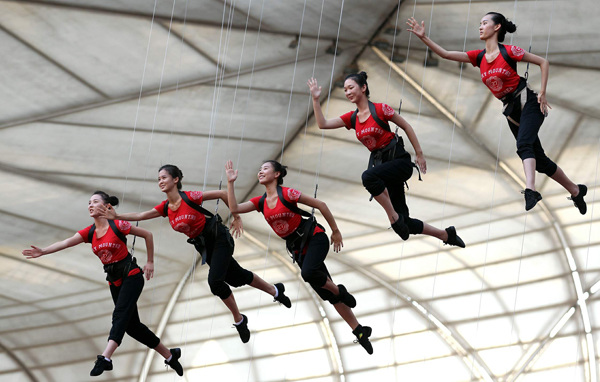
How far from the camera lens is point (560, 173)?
11156 millimetres

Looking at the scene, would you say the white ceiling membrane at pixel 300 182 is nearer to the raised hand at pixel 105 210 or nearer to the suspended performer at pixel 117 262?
the suspended performer at pixel 117 262

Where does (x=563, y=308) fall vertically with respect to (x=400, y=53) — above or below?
below

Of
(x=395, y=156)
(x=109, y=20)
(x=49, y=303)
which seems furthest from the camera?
(x=49, y=303)

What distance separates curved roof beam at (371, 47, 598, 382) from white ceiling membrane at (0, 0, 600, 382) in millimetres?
31

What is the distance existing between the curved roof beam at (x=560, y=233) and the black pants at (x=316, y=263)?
19.8ft

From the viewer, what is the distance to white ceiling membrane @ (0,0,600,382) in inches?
619

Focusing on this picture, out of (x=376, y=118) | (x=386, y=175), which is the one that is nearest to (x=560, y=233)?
(x=386, y=175)

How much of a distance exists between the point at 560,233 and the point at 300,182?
4256 millimetres

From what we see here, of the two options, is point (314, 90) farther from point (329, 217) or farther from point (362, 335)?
point (362, 335)

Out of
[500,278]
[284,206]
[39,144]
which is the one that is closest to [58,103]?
[39,144]

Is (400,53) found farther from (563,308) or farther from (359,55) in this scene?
(563,308)

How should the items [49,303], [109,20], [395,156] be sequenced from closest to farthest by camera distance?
[395,156], [109,20], [49,303]

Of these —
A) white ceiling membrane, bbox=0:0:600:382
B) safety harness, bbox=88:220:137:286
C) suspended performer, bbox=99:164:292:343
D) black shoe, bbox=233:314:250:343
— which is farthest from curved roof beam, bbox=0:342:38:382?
suspended performer, bbox=99:164:292:343

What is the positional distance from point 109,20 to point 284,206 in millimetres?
5738
